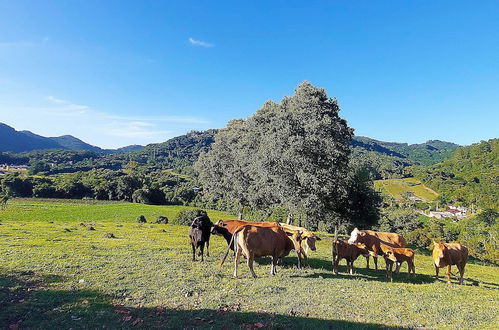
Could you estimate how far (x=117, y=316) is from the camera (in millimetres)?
7637

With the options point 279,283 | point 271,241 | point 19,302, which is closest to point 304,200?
point 271,241

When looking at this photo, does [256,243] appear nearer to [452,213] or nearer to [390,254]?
[390,254]

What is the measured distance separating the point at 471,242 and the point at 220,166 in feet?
252

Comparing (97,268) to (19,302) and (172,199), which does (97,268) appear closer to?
(19,302)

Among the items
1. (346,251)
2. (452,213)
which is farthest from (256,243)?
(452,213)

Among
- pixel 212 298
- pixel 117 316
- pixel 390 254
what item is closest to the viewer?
pixel 117 316

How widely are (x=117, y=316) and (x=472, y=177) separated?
636ft

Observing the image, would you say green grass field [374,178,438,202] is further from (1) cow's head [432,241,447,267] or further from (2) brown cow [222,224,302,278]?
(2) brown cow [222,224,302,278]

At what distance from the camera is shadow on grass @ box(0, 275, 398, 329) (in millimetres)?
7090

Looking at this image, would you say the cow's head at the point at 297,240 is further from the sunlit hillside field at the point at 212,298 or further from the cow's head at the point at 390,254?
the cow's head at the point at 390,254

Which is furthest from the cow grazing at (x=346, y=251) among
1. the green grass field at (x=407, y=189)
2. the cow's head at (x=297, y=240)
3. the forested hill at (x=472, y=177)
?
the green grass field at (x=407, y=189)

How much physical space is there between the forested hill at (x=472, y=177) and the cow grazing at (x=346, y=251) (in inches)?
5066

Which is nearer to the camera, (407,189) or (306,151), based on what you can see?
(306,151)

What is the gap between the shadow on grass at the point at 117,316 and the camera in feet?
23.3
